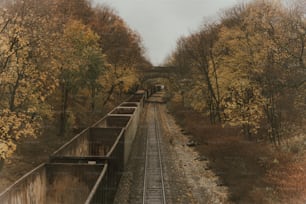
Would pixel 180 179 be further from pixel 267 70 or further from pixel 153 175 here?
pixel 267 70

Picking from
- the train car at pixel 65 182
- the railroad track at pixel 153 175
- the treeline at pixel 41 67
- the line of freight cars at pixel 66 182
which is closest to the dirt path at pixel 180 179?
the railroad track at pixel 153 175

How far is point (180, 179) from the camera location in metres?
16.7

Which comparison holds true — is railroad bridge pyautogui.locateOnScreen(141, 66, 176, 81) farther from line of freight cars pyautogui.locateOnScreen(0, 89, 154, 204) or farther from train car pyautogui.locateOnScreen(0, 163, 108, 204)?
train car pyautogui.locateOnScreen(0, 163, 108, 204)

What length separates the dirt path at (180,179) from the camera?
45.3 feet

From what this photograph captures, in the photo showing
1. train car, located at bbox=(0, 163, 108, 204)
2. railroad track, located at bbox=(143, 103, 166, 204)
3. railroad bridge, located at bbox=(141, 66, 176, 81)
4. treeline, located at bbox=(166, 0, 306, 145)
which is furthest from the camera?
railroad bridge, located at bbox=(141, 66, 176, 81)

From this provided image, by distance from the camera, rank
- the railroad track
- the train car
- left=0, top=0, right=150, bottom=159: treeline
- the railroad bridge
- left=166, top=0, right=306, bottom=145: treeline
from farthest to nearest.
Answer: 1. the railroad bridge
2. left=166, top=0, right=306, bottom=145: treeline
3. the railroad track
4. left=0, top=0, right=150, bottom=159: treeline
5. the train car

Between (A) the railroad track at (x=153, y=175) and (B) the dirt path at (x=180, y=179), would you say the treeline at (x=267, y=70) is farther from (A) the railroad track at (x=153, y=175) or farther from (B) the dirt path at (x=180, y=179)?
(A) the railroad track at (x=153, y=175)

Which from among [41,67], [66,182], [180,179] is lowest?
[180,179]

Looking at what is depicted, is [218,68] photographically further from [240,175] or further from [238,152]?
[240,175]

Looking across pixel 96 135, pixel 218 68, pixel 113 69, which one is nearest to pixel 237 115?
pixel 96 135

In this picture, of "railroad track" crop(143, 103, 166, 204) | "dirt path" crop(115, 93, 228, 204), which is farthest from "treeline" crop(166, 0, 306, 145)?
"railroad track" crop(143, 103, 166, 204)

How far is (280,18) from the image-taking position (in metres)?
17.7

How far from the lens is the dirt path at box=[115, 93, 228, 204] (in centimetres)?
1380

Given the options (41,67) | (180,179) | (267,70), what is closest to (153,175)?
(180,179)
